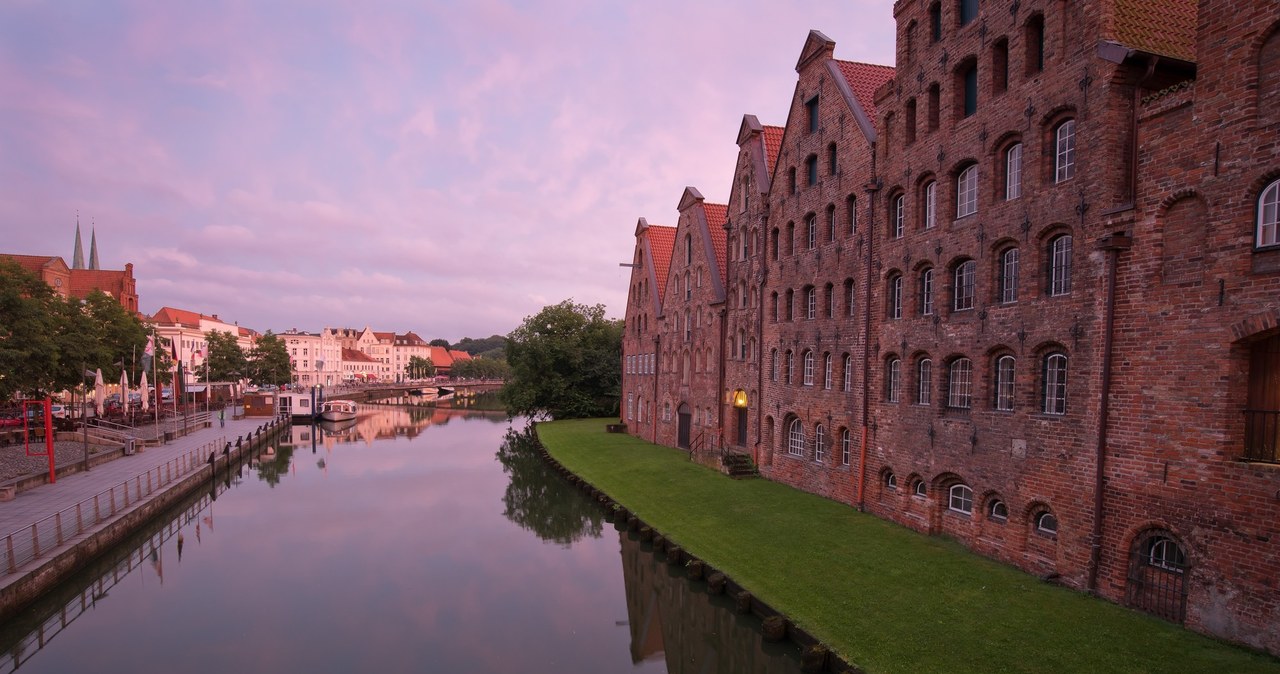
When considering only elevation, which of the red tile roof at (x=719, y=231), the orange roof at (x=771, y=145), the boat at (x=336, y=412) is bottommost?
the boat at (x=336, y=412)

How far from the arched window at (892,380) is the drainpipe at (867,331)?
0.53 metres

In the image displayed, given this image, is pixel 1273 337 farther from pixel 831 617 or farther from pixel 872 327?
pixel 872 327

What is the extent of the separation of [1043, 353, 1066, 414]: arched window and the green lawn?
321 cm

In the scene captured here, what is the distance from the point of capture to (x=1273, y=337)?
30.3 feet

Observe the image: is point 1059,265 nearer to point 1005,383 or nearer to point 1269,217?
point 1005,383

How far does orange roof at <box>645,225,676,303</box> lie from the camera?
1505 inches

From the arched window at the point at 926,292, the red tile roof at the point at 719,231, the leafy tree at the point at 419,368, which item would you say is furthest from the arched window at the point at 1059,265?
the leafy tree at the point at 419,368

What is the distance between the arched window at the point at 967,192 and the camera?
48.8 feet

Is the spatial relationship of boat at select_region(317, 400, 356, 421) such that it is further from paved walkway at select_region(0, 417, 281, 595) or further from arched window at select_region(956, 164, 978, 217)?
arched window at select_region(956, 164, 978, 217)

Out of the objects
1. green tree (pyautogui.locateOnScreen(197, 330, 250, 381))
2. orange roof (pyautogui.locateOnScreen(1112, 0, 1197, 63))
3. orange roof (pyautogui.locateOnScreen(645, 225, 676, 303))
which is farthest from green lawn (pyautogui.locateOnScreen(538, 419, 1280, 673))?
green tree (pyautogui.locateOnScreen(197, 330, 250, 381))

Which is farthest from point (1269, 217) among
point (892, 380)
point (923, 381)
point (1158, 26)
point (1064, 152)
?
point (892, 380)

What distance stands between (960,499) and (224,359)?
270 ft

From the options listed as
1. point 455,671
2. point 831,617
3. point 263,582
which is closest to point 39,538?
point 263,582

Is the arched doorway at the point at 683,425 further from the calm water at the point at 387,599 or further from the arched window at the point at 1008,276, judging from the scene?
the arched window at the point at 1008,276
